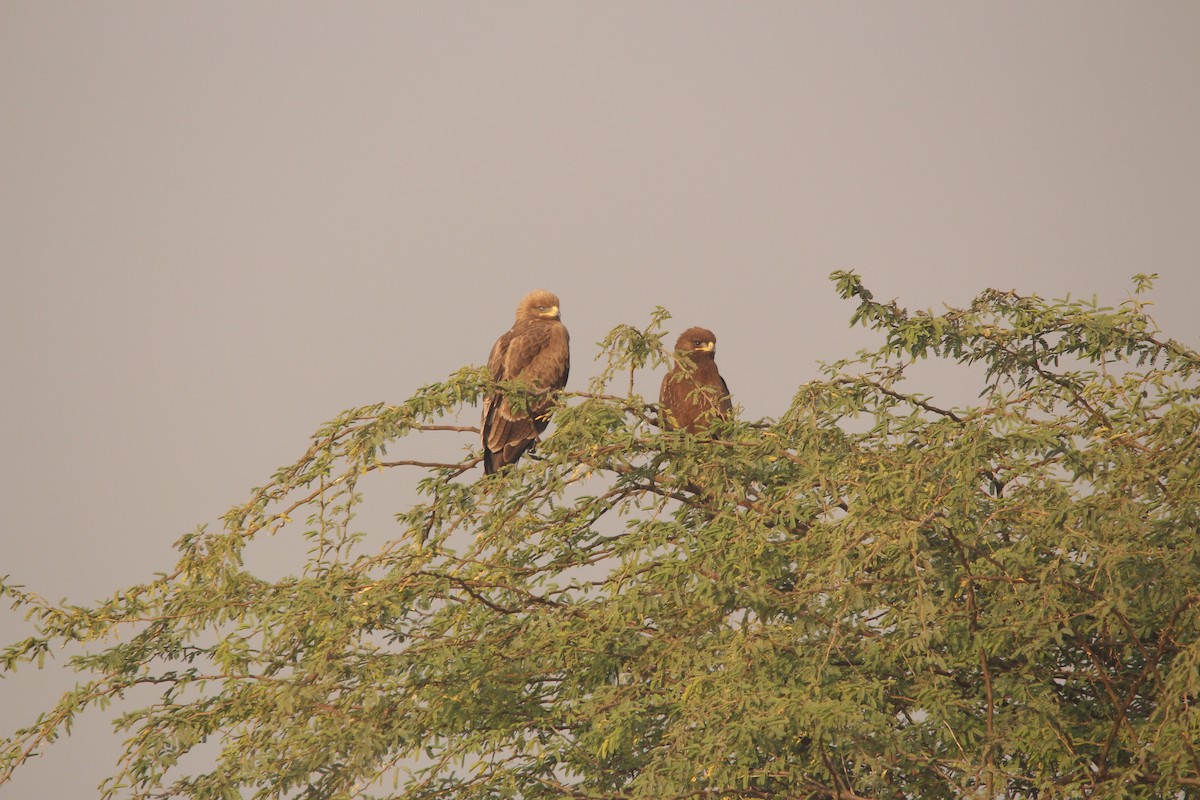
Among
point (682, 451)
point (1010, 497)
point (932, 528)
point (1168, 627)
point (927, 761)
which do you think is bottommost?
point (927, 761)

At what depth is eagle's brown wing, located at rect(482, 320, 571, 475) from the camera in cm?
857

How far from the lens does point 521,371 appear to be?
966 centimetres

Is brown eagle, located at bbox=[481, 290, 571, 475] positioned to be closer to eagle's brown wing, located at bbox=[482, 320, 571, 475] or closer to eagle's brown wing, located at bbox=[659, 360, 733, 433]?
eagle's brown wing, located at bbox=[482, 320, 571, 475]

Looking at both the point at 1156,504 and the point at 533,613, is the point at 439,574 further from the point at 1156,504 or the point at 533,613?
the point at 1156,504

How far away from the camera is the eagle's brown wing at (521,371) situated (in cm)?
857

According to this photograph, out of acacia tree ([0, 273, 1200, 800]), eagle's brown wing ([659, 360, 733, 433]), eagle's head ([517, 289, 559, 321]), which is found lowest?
acacia tree ([0, 273, 1200, 800])

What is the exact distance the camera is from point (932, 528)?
544 cm

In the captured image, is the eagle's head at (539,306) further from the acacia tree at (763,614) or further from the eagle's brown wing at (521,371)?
the acacia tree at (763,614)

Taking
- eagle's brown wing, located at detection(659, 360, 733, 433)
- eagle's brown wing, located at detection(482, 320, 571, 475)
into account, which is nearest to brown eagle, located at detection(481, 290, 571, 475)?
eagle's brown wing, located at detection(482, 320, 571, 475)

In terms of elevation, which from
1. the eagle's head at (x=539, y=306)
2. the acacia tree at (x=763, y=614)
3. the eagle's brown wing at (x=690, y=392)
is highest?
the eagle's head at (x=539, y=306)

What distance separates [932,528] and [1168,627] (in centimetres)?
97

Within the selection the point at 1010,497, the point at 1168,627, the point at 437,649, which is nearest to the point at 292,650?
the point at 437,649

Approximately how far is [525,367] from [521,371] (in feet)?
0.26

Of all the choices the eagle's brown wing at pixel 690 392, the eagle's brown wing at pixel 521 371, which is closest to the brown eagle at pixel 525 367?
the eagle's brown wing at pixel 521 371
